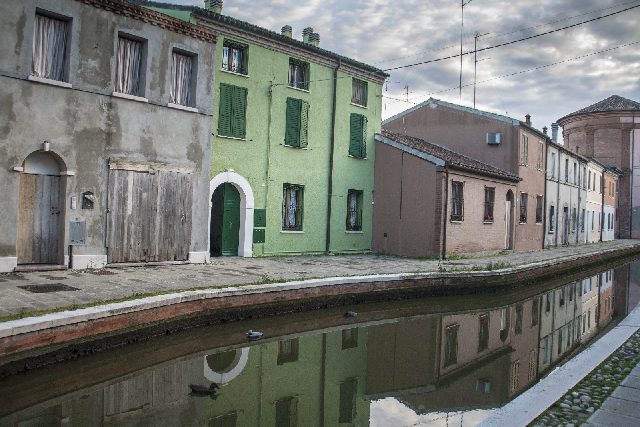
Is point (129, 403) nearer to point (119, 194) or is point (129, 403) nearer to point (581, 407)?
point (581, 407)

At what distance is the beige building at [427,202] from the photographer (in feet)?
60.5

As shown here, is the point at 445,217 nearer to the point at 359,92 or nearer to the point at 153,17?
Answer: the point at 359,92

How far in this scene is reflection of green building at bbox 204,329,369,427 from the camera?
5978 mm

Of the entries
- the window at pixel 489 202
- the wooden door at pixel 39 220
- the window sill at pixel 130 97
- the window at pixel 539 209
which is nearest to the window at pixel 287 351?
the wooden door at pixel 39 220

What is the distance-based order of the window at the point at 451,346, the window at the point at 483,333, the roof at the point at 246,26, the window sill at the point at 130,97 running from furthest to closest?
the roof at the point at 246,26 → the window sill at the point at 130,97 → the window at the point at 483,333 → the window at the point at 451,346

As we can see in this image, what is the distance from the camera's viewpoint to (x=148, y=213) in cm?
1258

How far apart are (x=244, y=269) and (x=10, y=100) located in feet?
20.5

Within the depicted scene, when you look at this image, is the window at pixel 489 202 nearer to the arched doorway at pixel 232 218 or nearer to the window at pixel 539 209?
the window at pixel 539 209

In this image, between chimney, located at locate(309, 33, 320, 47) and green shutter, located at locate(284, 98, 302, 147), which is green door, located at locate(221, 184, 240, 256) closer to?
green shutter, located at locate(284, 98, 302, 147)

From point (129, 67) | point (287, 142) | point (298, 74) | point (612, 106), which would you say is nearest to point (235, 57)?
point (298, 74)

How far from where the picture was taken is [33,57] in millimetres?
10711

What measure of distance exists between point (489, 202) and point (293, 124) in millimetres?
9606

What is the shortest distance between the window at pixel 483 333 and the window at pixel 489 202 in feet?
33.7

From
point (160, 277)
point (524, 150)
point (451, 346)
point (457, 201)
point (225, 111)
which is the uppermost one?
point (524, 150)
